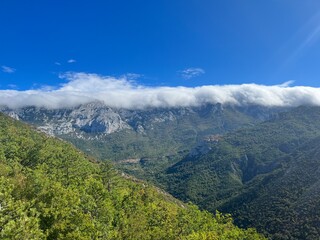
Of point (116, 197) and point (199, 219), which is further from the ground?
point (116, 197)

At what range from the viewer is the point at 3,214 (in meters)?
51.2

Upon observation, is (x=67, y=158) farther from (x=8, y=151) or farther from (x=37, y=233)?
(x=37, y=233)

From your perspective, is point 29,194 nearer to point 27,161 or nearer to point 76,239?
point 76,239

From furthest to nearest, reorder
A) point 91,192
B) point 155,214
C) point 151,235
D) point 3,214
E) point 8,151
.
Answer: point 8,151
point 155,214
point 91,192
point 151,235
point 3,214

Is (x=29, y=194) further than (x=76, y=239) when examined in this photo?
Yes

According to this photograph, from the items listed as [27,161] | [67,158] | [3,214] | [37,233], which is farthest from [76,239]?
[67,158]

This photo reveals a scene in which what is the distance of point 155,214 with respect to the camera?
120250mm

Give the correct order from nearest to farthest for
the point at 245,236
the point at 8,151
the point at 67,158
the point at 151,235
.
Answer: the point at 151,235, the point at 245,236, the point at 8,151, the point at 67,158

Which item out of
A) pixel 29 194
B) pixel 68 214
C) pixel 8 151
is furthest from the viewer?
pixel 8 151

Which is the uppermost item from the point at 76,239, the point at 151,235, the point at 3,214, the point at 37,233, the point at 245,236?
the point at 3,214

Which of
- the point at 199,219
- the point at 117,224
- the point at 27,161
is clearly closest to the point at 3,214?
the point at 117,224

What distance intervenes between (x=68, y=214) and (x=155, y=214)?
171 ft

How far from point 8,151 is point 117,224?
96897mm

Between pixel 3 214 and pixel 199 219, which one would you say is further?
pixel 199 219
